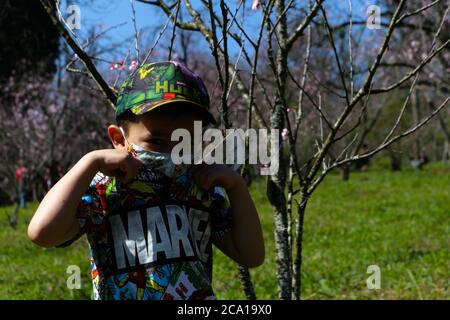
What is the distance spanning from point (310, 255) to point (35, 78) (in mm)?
11360

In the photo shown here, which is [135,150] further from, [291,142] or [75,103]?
[75,103]

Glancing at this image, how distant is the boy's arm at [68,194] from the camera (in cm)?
133

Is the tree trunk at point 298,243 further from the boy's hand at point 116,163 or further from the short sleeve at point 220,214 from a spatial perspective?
the boy's hand at point 116,163

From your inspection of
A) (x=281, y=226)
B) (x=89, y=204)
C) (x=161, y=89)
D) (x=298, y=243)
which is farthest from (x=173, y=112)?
(x=298, y=243)

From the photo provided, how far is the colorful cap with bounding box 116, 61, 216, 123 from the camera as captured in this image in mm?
1424

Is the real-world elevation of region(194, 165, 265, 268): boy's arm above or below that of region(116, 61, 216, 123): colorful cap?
below

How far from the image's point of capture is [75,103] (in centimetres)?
1312

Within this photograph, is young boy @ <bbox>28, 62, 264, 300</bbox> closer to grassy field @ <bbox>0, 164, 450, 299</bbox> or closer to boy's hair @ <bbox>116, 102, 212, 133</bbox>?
boy's hair @ <bbox>116, 102, 212, 133</bbox>

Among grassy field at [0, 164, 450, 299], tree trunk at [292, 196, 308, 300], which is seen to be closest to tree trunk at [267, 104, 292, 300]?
tree trunk at [292, 196, 308, 300]

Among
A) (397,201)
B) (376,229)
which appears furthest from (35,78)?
(376,229)

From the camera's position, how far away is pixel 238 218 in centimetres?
157

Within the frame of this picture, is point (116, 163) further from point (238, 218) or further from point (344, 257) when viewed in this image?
point (344, 257)

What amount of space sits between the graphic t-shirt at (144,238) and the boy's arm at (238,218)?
6 cm

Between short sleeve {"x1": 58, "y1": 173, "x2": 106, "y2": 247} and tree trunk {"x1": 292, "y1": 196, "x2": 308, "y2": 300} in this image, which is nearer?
short sleeve {"x1": 58, "y1": 173, "x2": 106, "y2": 247}
